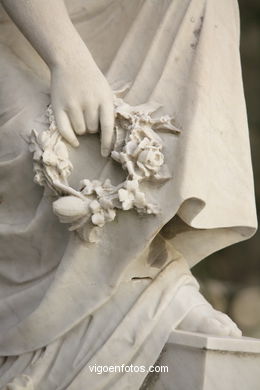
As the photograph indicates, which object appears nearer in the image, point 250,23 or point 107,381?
point 107,381

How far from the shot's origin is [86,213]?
2.24 meters

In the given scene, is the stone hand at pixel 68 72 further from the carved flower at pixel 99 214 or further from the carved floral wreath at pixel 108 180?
the carved flower at pixel 99 214

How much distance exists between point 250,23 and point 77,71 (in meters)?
2.32

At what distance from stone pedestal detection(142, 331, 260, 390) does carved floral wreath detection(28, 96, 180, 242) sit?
0.32 meters

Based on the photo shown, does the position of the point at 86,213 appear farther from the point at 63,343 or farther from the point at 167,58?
the point at 167,58

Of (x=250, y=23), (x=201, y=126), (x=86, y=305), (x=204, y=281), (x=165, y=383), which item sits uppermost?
(x=201, y=126)

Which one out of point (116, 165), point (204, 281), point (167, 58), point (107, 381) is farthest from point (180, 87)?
point (204, 281)

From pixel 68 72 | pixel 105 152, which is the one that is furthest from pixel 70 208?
pixel 68 72

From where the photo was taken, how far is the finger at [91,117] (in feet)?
7.63

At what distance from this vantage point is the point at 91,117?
7.64 ft

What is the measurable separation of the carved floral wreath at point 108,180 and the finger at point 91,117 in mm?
50

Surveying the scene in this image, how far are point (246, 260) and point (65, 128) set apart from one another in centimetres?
228

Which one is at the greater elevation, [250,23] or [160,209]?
[160,209]

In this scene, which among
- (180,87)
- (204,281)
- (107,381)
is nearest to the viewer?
(107,381)
